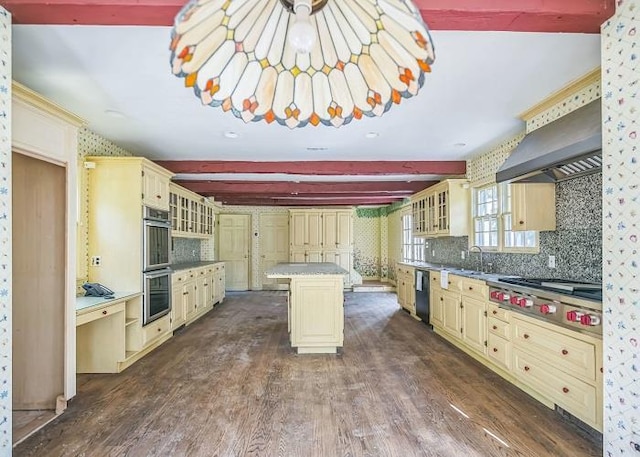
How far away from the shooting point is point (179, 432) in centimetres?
249

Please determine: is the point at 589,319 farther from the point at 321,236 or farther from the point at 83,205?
the point at 321,236

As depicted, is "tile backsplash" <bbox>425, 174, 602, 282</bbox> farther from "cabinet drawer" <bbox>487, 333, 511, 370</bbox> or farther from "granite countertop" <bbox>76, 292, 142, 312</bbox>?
"granite countertop" <bbox>76, 292, 142, 312</bbox>

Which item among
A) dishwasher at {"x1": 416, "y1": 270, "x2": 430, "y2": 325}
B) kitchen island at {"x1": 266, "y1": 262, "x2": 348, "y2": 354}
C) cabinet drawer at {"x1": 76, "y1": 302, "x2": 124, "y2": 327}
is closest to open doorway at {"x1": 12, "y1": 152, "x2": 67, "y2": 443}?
cabinet drawer at {"x1": 76, "y1": 302, "x2": 124, "y2": 327}

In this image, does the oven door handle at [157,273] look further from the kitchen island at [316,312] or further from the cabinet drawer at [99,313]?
the kitchen island at [316,312]

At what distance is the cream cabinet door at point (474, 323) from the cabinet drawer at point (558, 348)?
0.57 metres

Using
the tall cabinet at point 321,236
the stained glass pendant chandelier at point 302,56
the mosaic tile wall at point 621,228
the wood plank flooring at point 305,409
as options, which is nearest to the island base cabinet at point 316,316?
the wood plank flooring at point 305,409

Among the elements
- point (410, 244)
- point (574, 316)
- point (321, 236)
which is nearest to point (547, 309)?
point (574, 316)

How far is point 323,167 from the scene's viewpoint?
5.44m

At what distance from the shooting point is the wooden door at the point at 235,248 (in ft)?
32.4

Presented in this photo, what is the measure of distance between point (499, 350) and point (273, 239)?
727 cm

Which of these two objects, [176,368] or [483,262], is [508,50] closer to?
[483,262]

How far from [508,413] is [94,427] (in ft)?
9.57

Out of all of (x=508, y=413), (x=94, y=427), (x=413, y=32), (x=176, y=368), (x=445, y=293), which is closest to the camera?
(x=413, y=32)

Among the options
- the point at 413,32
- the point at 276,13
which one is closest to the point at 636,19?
the point at 413,32
